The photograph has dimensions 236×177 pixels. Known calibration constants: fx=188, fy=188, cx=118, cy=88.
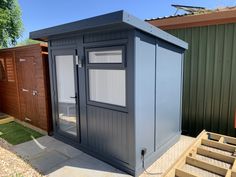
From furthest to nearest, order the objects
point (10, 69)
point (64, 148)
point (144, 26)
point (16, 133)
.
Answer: point (10, 69) < point (16, 133) < point (64, 148) < point (144, 26)

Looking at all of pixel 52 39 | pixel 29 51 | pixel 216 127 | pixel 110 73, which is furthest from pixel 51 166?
pixel 216 127

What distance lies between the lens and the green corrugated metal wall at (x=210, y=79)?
418 cm

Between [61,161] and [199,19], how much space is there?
4.18 m

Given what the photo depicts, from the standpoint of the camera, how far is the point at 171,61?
3719mm

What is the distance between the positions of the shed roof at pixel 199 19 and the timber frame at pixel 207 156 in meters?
2.48

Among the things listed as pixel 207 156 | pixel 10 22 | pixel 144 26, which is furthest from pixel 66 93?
pixel 10 22

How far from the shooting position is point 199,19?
429 centimetres

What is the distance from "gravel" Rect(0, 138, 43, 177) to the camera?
3.01 meters

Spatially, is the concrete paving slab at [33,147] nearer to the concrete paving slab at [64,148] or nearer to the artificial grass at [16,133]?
the concrete paving slab at [64,148]

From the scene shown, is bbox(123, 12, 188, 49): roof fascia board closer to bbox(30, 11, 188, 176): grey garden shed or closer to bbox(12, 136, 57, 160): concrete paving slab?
bbox(30, 11, 188, 176): grey garden shed

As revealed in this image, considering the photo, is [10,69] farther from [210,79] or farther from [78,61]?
[210,79]

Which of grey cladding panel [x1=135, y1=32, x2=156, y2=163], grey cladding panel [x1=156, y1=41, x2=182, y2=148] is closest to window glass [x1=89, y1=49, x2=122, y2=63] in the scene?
grey cladding panel [x1=135, y1=32, x2=156, y2=163]

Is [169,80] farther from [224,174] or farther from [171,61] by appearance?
[224,174]

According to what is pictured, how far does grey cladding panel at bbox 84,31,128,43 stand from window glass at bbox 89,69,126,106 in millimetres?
519
